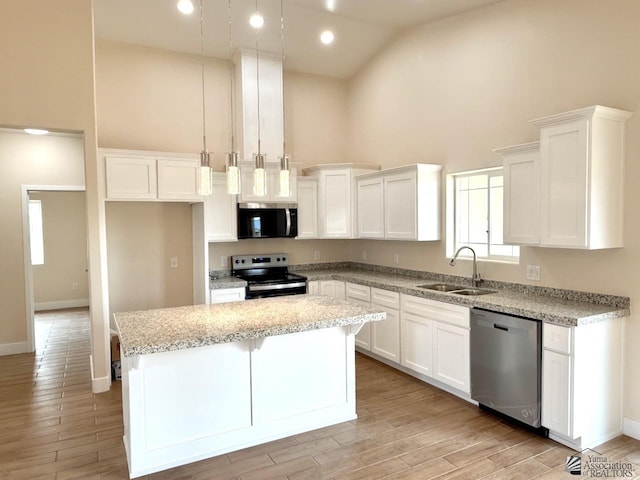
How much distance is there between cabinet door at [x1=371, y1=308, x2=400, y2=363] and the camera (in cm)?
435

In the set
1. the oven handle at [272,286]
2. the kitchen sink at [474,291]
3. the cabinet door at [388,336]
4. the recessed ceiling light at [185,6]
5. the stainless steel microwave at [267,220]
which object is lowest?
the cabinet door at [388,336]

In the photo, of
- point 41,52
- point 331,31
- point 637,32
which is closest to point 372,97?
point 331,31

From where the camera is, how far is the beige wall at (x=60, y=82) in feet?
11.9

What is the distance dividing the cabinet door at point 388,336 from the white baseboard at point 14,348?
426 centimetres

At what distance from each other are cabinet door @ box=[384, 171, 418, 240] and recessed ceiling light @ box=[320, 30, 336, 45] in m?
1.82

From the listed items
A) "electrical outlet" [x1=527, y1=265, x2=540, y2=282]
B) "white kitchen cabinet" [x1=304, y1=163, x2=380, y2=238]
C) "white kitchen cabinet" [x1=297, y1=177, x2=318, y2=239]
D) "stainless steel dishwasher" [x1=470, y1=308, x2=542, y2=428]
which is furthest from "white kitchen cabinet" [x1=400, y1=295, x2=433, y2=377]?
"white kitchen cabinet" [x1=297, y1=177, x2=318, y2=239]

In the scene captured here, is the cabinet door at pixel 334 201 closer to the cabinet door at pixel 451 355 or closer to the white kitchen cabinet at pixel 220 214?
the white kitchen cabinet at pixel 220 214

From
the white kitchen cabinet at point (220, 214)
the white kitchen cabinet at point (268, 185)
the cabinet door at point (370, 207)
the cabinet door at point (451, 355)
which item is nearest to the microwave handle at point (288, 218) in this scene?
the white kitchen cabinet at point (268, 185)

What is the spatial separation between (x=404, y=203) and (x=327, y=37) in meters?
2.24

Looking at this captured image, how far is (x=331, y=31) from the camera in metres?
5.00

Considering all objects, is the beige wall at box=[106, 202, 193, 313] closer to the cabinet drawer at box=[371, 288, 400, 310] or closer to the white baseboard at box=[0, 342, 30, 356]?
the white baseboard at box=[0, 342, 30, 356]

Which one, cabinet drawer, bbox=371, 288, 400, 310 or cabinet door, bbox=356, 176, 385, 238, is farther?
cabinet door, bbox=356, 176, 385, 238

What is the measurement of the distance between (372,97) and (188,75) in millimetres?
2361

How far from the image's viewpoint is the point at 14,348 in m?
5.12
